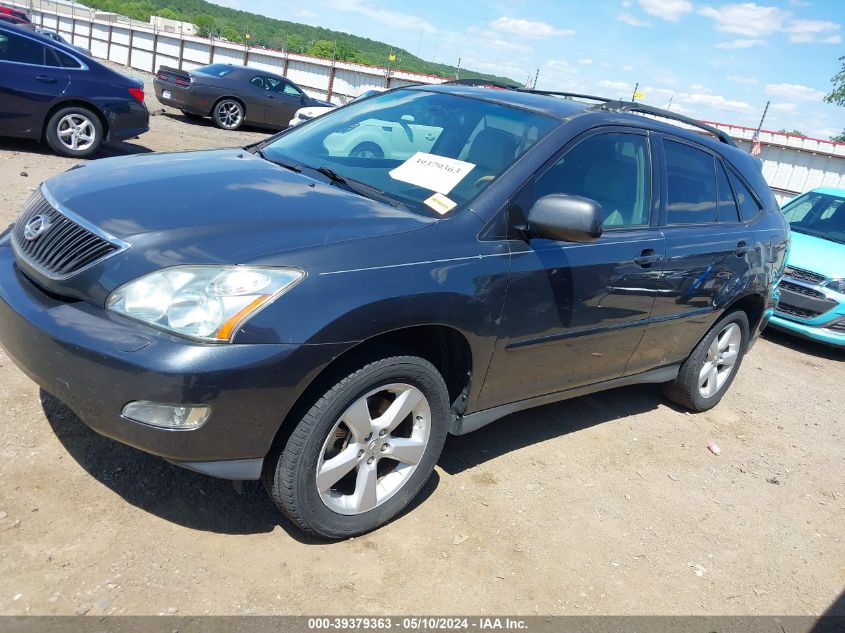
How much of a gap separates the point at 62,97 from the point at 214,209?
7414 millimetres

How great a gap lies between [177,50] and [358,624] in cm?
3123

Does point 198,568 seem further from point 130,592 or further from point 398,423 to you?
point 398,423

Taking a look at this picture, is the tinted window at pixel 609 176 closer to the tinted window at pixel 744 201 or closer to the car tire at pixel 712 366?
the tinted window at pixel 744 201

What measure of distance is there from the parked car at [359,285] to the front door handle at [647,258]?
1cm

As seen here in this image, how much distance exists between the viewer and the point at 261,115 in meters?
16.2

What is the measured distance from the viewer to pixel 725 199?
446 cm

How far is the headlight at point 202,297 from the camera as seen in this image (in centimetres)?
228

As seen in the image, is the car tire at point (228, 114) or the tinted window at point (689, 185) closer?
the tinted window at point (689, 185)

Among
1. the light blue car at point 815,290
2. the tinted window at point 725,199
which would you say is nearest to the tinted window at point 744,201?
the tinted window at point 725,199

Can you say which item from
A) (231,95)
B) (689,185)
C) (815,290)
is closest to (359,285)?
(689,185)

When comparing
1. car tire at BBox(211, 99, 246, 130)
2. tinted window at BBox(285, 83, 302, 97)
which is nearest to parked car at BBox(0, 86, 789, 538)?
car tire at BBox(211, 99, 246, 130)

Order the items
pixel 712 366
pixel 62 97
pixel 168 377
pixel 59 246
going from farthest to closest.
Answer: pixel 62 97 → pixel 712 366 → pixel 59 246 → pixel 168 377

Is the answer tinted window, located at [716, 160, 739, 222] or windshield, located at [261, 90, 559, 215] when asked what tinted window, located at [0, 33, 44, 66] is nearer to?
windshield, located at [261, 90, 559, 215]

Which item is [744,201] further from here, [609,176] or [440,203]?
[440,203]
